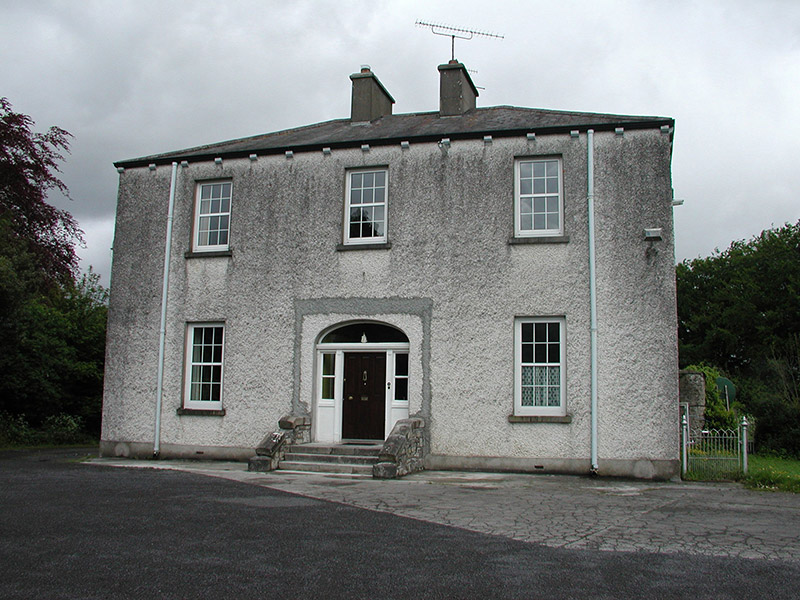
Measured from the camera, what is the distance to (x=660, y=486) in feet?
41.5

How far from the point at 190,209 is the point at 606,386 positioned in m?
9.80

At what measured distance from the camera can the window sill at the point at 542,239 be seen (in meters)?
14.5

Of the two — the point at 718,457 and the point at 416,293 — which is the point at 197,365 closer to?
the point at 416,293

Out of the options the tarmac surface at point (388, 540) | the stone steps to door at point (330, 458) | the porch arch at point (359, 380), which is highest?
the porch arch at point (359, 380)

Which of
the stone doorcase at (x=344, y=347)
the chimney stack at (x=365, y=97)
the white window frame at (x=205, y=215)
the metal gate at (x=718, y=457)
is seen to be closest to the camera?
the metal gate at (x=718, y=457)

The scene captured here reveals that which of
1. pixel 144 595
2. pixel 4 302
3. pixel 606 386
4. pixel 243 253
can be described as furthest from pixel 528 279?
pixel 4 302

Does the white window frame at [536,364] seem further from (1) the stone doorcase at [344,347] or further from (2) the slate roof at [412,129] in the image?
(2) the slate roof at [412,129]

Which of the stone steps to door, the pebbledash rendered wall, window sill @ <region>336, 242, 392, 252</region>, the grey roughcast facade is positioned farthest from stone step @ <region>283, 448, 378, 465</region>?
window sill @ <region>336, 242, 392, 252</region>

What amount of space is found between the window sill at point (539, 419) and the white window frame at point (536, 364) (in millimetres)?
186

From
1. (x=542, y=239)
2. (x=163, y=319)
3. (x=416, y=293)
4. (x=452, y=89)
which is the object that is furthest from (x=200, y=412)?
(x=452, y=89)

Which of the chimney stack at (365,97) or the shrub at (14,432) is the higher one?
the chimney stack at (365,97)

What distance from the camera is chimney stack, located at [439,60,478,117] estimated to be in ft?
58.4

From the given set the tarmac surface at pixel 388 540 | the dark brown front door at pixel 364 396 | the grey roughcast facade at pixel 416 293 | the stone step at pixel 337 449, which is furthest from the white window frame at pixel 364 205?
the tarmac surface at pixel 388 540

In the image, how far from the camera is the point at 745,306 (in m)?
44.6
